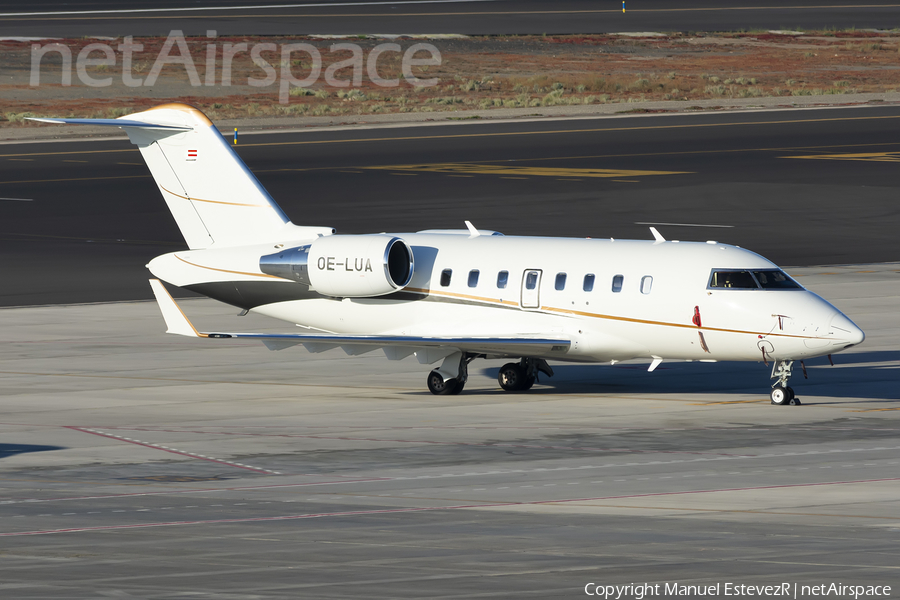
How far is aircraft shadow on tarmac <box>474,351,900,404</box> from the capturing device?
31.5 meters

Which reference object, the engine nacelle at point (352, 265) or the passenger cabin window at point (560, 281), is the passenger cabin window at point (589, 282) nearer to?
the passenger cabin window at point (560, 281)

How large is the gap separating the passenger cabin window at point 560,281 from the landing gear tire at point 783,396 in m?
4.39

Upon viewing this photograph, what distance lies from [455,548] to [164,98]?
89740 millimetres

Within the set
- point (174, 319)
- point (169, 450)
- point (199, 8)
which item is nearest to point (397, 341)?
point (174, 319)

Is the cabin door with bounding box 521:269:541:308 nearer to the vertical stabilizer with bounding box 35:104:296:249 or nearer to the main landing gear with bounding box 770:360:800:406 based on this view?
the main landing gear with bounding box 770:360:800:406

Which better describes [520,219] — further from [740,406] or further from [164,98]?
[164,98]

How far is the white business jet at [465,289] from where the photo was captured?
29.0 meters

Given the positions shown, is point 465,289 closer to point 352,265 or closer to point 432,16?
point 352,265

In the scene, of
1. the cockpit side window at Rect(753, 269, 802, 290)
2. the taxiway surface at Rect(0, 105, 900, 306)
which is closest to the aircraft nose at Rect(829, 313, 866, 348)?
the cockpit side window at Rect(753, 269, 802, 290)

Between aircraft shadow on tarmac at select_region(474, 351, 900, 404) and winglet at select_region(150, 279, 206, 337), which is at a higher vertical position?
winglet at select_region(150, 279, 206, 337)

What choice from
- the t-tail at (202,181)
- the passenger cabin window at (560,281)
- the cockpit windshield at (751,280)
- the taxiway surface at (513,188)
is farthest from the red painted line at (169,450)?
the taxiway surface at (513,188)

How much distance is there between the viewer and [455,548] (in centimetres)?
1795

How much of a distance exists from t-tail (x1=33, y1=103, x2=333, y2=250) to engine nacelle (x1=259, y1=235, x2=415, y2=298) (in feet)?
4.54

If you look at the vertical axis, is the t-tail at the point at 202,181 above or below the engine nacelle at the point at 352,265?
above
